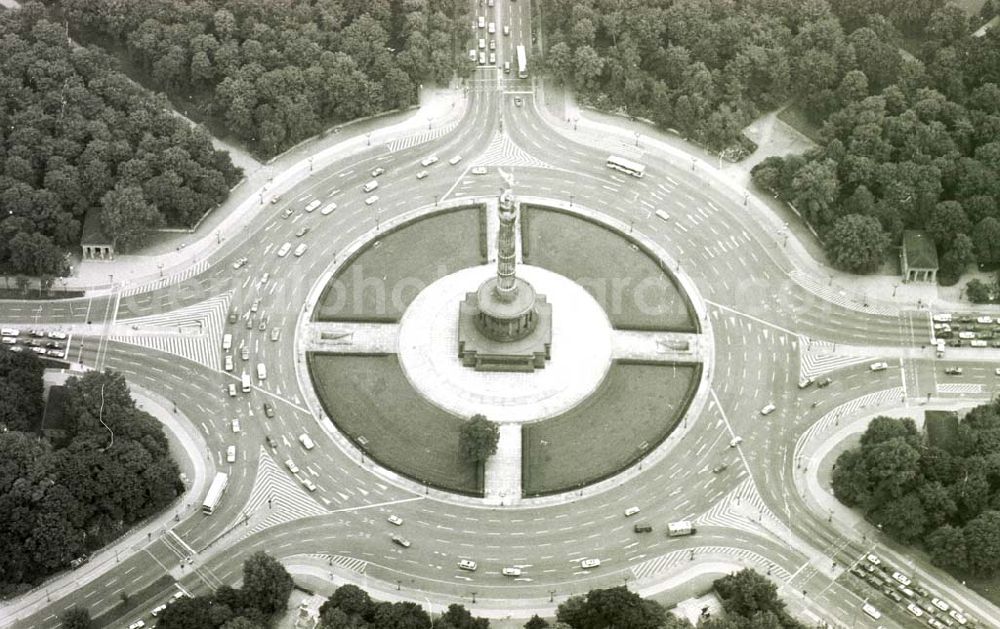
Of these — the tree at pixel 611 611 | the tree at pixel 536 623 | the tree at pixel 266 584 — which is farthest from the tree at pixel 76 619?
the tree at pixel 611 611

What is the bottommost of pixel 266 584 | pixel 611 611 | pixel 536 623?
pixel 536 623

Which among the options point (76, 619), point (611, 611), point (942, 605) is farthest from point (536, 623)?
point (76, 619)

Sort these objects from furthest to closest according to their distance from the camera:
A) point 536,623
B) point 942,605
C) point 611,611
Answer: point 942,605 → point 536,623 → point 611,611

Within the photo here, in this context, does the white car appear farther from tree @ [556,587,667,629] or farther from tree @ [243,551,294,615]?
tree @ [243,551,294,615]

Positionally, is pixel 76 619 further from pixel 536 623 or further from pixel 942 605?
pixel 942 605

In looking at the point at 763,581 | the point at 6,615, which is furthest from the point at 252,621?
the point at 763,581

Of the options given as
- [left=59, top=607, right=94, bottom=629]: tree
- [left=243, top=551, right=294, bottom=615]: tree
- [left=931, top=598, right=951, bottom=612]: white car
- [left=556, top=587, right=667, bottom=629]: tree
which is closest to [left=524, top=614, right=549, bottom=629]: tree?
[left=556, top=587, right=667, bottom=629]: tree
